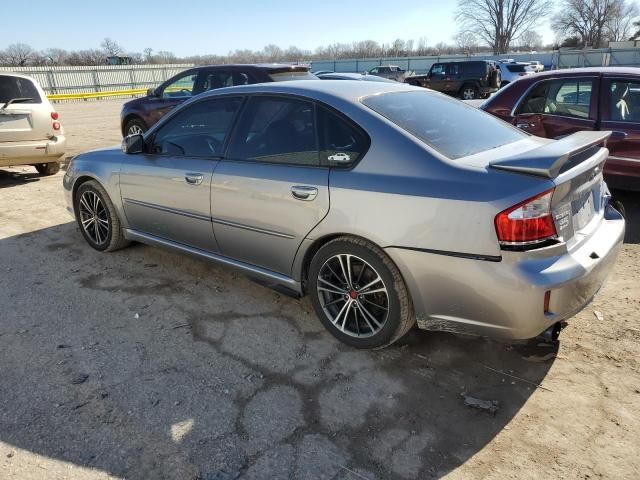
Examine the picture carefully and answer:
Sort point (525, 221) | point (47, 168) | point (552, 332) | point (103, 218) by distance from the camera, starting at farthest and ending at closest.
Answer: point (47, 168), point (103, 218), point (552, 332), point (525, 221)

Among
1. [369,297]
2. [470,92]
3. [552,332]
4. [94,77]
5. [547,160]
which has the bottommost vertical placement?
[552,332]

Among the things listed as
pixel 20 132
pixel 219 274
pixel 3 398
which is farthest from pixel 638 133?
pixel 20 132

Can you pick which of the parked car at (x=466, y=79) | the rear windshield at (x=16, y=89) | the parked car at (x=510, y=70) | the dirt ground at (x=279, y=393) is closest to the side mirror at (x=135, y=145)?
the dirt ground at (x=279, y=393)

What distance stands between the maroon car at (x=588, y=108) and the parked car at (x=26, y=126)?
661 centimetres

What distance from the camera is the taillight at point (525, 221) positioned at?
7.99 feet

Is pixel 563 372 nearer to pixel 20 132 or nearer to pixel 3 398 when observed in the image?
pixel 3 398

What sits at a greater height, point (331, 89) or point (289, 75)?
point (289, 75)

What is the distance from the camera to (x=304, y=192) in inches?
122

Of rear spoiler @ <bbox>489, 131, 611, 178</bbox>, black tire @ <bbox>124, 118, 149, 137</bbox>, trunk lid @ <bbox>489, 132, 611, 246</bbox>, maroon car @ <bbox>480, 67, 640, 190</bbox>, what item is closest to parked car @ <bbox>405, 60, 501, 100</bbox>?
black tire @ <bbox>124, 118, 149, 137</bbox>

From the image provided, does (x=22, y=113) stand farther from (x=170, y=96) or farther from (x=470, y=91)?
(x=470, y=91)

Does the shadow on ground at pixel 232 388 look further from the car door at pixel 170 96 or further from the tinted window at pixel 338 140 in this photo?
the car door at pixel 170 96

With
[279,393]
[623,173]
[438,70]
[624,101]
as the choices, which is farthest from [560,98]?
[438,70]

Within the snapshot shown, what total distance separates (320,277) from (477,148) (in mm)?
1262

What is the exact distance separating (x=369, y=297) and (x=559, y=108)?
4.13 meters
